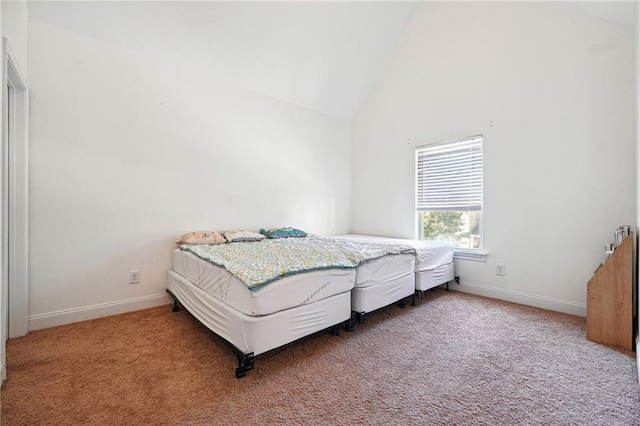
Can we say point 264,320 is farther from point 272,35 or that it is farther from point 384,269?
point 272,35

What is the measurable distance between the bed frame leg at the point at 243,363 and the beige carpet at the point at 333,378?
5 centimetres

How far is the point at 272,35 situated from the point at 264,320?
2980 millimetres

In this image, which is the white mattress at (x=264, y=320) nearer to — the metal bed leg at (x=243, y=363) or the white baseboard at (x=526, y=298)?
the metal bed leg at (x=243, y=363)

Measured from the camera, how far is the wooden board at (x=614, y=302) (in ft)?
6.48

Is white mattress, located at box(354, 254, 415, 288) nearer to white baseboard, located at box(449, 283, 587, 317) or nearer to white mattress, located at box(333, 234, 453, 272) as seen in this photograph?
white mattress, located at box(333, 234, 453, 272)

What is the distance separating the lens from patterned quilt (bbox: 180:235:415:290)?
67.4 inches

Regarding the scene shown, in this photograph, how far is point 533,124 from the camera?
2.85 m

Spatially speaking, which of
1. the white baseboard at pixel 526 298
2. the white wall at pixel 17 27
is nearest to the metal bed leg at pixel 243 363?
the white wall at pixel 17 27

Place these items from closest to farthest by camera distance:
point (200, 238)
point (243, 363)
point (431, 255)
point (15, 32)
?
point (243, 363) < point (15, 32) < point (200, 238) < point (431, 255)

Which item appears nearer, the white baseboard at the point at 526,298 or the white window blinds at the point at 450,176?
the white baseboard at the point at 526,298

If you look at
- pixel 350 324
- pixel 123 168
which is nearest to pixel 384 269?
pixel 350 324

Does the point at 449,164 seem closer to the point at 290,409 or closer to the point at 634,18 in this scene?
the point at 634,18

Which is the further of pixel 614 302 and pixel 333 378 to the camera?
pixel 614 302

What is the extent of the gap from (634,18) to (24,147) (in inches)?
192
